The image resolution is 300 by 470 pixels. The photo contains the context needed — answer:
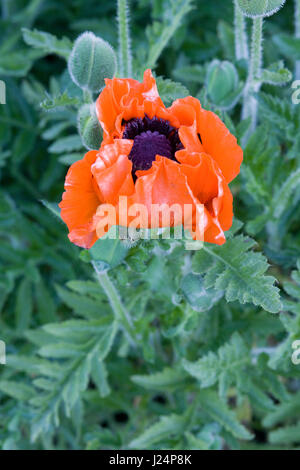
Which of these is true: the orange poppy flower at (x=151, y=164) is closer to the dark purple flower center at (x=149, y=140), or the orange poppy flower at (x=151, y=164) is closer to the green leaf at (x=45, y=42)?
the dark purple flower center at (x=149, y=140)

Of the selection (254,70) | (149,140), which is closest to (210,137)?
(149,140)

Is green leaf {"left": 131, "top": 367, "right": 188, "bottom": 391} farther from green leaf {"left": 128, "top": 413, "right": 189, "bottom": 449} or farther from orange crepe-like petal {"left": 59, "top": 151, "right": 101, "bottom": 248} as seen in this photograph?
orange crepe-like petal {"left": 59, "top": 151, "right": 101, "bottom": 248}

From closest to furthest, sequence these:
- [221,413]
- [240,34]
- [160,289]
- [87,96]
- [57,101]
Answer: [57,101] → [87,96] → [160,289] → [240,34] → [221,413]

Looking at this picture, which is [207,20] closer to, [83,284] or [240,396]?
[83,284]

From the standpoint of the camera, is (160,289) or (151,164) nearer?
(151,164)

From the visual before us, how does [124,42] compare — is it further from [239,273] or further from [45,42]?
[239,273]

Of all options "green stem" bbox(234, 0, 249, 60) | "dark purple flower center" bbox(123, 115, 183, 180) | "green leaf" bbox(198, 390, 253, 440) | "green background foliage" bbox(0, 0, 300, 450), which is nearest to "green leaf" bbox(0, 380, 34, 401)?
"green background foliage" bbox(0, 0, 300, 450)

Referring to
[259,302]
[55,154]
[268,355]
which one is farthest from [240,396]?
[55,154]
